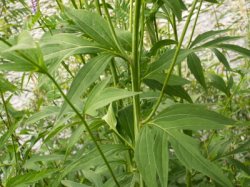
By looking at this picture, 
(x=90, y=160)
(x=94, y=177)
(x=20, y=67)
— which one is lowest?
(x=94, y=177)

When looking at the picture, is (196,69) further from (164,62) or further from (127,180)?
(127,180)

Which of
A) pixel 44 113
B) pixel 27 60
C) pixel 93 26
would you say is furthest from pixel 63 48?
pixel 44 113

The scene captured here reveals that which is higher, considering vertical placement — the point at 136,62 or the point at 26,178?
the point at 136,62

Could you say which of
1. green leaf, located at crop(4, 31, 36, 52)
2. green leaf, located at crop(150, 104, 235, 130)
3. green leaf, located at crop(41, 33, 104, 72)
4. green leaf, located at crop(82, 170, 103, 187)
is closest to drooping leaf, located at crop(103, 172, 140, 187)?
green leaf, located at crop(82, 170, 103, 187)

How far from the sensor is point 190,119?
81cm

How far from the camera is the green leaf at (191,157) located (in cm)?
77

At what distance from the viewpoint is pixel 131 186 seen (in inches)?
37.3

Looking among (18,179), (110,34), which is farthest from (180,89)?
(18,179)

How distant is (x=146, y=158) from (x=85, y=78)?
17 centimetres

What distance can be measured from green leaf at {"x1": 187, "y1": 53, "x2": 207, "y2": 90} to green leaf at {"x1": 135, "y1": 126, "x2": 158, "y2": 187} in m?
0.25

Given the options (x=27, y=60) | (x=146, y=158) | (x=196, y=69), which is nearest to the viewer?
(x=27, y=60)

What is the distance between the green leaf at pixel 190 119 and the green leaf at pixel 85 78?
0.15 meters

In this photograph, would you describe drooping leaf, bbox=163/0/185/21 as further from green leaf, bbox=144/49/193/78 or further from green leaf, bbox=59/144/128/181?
green leaf, bbox=59/144/128/181

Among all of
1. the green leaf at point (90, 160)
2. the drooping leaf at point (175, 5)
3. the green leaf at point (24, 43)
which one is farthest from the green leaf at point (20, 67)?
the drooping leaf at point (175, 5)
